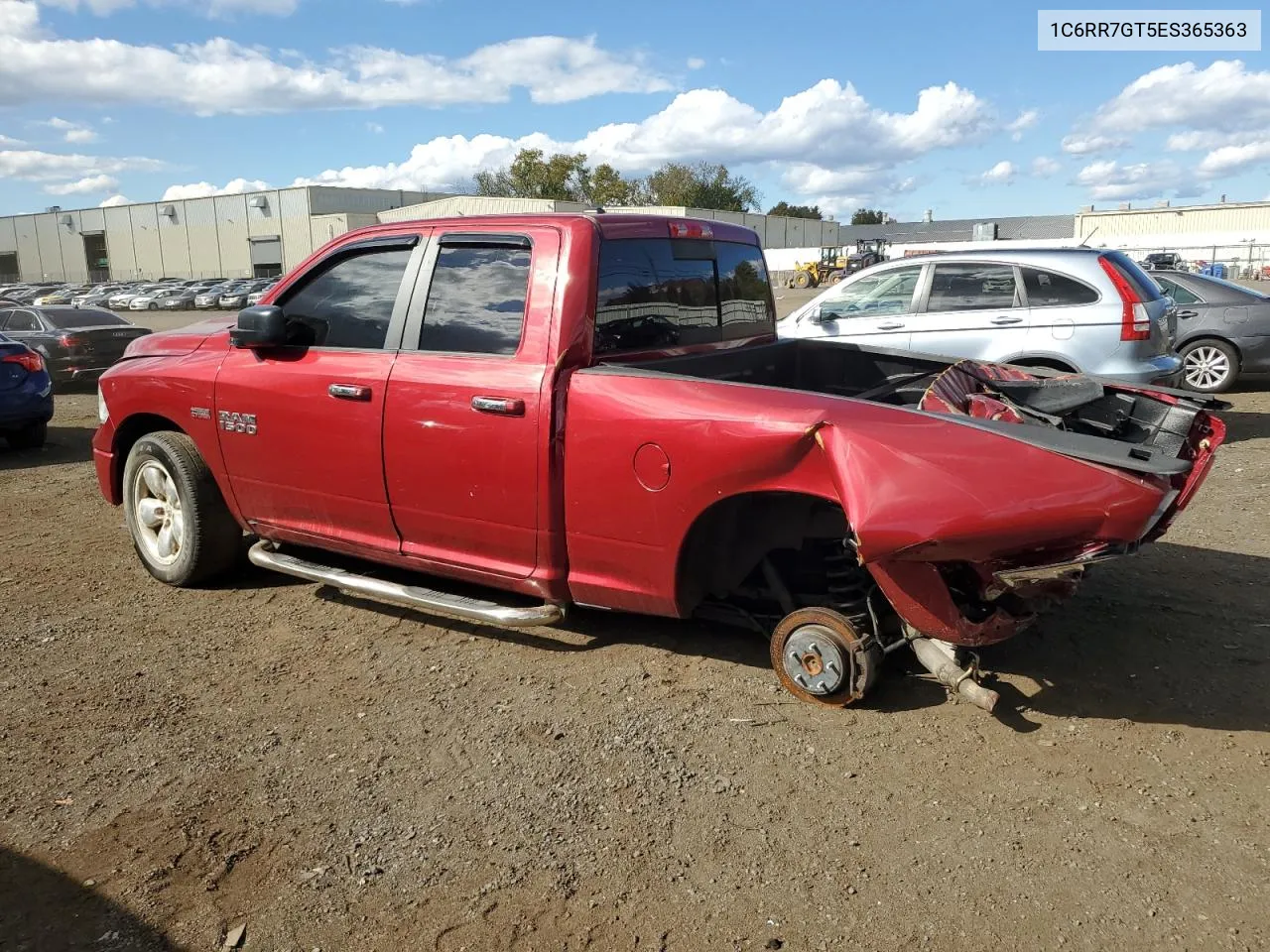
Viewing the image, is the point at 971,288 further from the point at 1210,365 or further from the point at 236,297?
the point at 236,297

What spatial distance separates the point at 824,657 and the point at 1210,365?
979 centimetres

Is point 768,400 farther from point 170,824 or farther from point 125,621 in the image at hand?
point 125,621

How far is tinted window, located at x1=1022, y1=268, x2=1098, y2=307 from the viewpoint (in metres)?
7.91

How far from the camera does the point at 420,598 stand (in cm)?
431

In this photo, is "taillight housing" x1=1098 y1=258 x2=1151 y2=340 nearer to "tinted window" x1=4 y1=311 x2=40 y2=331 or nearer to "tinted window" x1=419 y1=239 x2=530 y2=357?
"tinted window" x1=419 y1=239 x2=530 y2=357

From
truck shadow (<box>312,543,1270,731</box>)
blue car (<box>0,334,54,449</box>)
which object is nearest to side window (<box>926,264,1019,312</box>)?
truck shadow (<box>312,543,1270,731</box>)

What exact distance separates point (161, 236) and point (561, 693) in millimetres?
89486

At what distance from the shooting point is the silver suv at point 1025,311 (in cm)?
779

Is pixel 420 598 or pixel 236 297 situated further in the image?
pixel 236 297

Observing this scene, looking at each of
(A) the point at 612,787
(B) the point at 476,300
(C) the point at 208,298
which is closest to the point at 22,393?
(B) the point at 476,300

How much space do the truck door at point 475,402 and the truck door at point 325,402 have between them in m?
0.13

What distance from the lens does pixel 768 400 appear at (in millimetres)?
3486

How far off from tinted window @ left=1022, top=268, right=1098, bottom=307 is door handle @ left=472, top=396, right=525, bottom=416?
5.79 meters

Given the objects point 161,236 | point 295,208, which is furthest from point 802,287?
point 161,236
